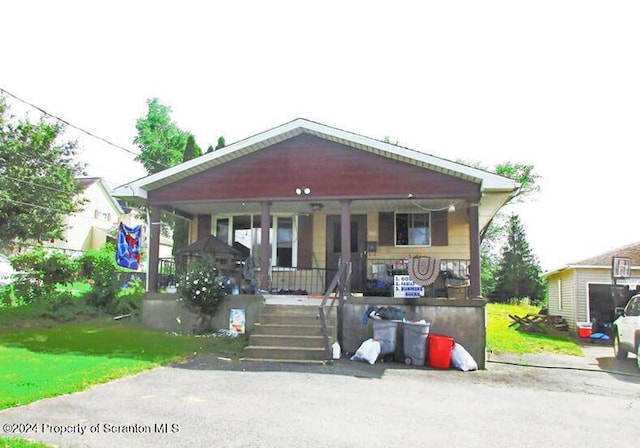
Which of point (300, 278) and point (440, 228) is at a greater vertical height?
point (440, 228)

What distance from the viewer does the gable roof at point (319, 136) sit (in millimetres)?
11680

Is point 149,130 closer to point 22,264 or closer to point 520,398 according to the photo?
point 22,264

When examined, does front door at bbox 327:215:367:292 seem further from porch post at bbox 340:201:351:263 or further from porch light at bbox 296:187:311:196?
porch light at bbox 296:187:311:196

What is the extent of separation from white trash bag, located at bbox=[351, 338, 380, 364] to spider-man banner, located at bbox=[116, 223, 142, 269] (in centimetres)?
753

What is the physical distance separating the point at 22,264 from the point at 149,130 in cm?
2115

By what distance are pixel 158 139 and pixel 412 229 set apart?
25383 mm

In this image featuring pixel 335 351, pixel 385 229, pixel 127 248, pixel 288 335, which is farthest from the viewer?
pixel 385 229

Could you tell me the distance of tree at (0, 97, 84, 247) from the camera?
31203mm

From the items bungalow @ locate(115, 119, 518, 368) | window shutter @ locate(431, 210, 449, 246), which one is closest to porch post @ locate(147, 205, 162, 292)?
bungalow @ locate(115, 119, 518, 368)

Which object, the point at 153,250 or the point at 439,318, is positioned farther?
the point at 153,250

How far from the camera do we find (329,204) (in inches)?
561

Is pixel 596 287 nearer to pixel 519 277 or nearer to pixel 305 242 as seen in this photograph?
→ pixel 305 242

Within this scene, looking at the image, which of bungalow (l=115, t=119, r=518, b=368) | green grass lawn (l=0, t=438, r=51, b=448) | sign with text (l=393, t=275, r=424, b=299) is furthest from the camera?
bungalow (l=115, t=119, r=518, b=368)

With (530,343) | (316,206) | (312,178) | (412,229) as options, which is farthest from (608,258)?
(312,178)
